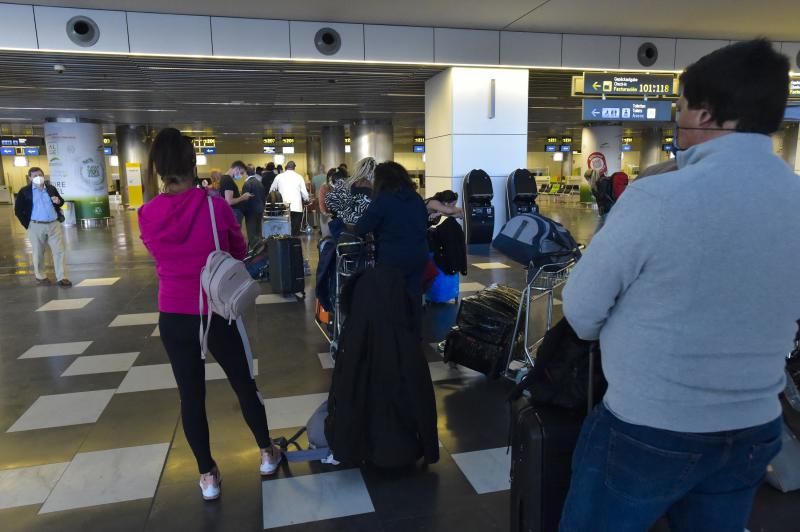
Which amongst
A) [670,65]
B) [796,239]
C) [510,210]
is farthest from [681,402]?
[670,65]

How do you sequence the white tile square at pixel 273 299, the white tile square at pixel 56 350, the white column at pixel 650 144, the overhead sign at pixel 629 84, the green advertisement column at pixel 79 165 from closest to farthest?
the white tile square at pixel 56 350
the white tile square at pixel 273 299
the overhead sign at pixel 629 84
the green advertisement column at pixel 79 165
the white column at pixel 650 144

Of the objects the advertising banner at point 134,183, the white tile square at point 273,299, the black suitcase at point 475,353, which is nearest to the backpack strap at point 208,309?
the black suitcase at point 475,353

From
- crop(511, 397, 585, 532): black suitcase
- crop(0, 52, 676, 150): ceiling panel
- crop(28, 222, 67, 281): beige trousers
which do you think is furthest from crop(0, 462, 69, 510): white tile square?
crop(0, 52, 676, 150): ceiling panel

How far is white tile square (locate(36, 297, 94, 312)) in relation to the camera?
22.2 feet

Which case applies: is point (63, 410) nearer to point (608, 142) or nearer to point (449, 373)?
point (449, 373)

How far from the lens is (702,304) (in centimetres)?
108

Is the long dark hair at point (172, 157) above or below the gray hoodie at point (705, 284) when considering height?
above

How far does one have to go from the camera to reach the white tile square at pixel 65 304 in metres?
6.77

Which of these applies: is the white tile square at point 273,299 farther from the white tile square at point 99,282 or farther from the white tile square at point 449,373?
the white tile square at point 449,373

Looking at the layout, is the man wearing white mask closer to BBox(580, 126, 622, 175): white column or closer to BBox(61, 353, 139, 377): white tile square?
BBox(61, 353, 139, 377): white tile square

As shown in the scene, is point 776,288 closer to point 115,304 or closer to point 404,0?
point 115,304

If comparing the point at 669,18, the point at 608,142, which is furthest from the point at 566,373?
the point at 608,142

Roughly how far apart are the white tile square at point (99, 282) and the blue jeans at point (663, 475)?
853cm

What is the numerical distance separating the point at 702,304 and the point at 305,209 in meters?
13.9
